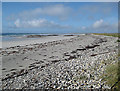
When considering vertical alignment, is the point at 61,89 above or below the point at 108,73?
below

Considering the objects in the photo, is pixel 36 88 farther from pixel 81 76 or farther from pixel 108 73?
pixel 108 73

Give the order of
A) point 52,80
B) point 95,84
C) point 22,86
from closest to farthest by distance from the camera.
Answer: point 95,84 < point 22,86 < point 52,80

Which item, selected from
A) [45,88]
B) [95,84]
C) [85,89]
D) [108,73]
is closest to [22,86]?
[45,88]

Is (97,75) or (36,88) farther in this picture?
(97,75)

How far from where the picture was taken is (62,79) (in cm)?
563

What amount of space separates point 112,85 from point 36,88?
3.44 metres

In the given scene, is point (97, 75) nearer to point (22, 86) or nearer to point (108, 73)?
point (108, 73)

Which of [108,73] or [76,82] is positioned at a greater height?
[108,73]

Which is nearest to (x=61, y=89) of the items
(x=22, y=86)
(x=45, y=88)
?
(x=45, y=88)

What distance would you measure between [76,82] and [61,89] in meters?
0.89

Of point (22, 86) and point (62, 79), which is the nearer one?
point (22, 86)

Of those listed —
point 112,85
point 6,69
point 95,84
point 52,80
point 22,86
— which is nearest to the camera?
point 112,85

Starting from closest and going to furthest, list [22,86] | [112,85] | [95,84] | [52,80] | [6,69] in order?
[112,85]
[95,84]
[22,86]
[52,80]
[6,69]

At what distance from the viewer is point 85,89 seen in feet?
15.3
